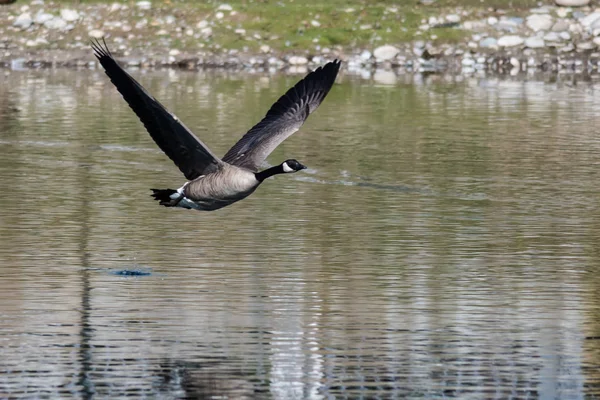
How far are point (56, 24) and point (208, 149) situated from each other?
3981 centimetres

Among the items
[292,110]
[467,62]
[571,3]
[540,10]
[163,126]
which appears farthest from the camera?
[571,3]

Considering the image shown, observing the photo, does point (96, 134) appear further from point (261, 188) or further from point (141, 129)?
point (261, 188)

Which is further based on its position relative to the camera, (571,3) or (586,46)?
(571,3)

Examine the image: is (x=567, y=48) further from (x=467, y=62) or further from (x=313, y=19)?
(x=313, y=19)

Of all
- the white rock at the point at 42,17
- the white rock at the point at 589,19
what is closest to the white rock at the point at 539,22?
the white rock at the point at 589,19

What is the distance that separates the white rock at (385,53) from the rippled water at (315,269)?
1918cm

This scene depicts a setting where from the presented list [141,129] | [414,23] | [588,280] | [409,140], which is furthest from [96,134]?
[414,23]

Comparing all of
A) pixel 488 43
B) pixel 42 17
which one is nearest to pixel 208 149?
pixel 488 43

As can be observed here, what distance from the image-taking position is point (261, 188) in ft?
79.6

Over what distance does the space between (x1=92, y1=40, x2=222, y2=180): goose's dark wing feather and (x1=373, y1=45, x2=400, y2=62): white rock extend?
3644 centimetres

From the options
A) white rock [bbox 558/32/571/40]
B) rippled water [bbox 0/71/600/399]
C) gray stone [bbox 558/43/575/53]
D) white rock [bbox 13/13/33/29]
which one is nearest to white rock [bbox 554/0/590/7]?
white rock [bbox 558/32/571/40]

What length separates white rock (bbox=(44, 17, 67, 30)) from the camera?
53.8m

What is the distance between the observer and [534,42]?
5225 cm

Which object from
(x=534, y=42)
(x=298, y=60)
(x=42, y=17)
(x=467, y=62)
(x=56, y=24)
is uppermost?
(x=42, y=17)
